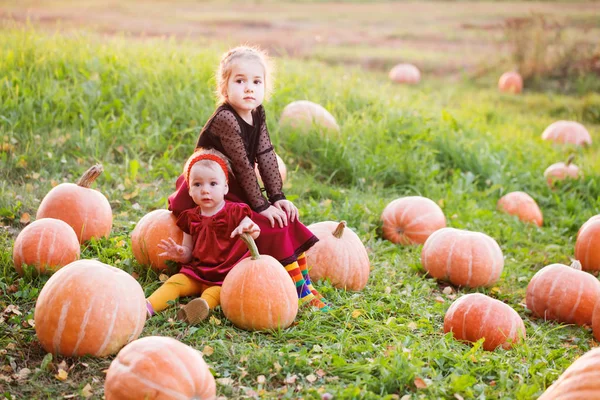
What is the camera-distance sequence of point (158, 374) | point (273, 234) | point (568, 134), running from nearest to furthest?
point (158, 374) < point (273, 234) < point (568, 134)

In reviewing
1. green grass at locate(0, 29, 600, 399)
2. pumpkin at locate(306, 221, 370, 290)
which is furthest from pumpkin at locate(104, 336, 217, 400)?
pumpkin at locate(306, 221, 370, 290)

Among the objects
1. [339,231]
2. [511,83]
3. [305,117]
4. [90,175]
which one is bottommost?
[339,231]

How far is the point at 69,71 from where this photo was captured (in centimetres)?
704

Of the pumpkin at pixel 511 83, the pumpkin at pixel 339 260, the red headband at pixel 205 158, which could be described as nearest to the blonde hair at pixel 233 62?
the red headband at pixel 205 158

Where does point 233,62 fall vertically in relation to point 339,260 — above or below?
above

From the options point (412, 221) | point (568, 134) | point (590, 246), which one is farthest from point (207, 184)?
point (568, 134)

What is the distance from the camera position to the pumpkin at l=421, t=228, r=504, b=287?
4.70 m

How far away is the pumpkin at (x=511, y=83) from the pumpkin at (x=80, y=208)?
8.44 m

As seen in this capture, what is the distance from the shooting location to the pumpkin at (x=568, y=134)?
8.46m

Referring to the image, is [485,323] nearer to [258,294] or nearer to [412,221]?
[258,294]

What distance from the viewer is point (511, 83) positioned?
1108cm

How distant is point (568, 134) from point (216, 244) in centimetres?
617

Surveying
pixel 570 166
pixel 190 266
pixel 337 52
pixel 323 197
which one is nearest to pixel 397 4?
pixel 337 52

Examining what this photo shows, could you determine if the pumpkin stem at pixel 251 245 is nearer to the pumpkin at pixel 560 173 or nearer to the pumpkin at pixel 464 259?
the pumpkin at pixel 464 259
